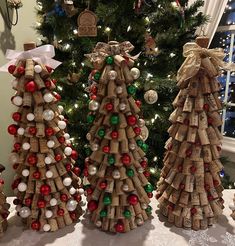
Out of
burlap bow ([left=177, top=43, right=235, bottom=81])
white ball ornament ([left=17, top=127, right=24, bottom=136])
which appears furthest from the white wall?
burlap bow ([left=177, top=43, right=235, bottom=81])

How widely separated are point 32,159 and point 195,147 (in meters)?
0.49

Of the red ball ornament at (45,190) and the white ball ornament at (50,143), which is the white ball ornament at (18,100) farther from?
the red ball ornament at (45,190)

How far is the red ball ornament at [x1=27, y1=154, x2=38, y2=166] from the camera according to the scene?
0.86 meters

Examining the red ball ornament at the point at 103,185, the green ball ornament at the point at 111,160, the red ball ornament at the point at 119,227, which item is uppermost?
the green ball ornament at the point at 111,160

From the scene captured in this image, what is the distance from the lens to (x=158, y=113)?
145cm

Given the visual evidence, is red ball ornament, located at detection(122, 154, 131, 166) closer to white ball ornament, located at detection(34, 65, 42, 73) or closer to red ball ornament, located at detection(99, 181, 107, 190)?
red ball ornament, located at detection(99, 181, 107, 190)

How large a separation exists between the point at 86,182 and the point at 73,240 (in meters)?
0.20

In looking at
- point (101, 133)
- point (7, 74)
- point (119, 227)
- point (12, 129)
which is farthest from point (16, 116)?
point (7, 74)

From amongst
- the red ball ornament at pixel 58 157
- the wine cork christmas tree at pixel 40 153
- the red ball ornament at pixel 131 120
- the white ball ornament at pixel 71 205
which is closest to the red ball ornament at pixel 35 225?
the wine cork christmas tree at pixel 40 153

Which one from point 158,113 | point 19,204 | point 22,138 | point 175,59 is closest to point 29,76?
point 22,138

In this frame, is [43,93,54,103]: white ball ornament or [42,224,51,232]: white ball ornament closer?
[43,93,54,103]: white ball ornament

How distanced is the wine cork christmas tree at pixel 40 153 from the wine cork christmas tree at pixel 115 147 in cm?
8

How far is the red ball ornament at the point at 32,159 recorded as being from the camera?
2.81 ft

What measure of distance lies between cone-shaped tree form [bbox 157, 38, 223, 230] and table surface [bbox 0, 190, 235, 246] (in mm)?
36
